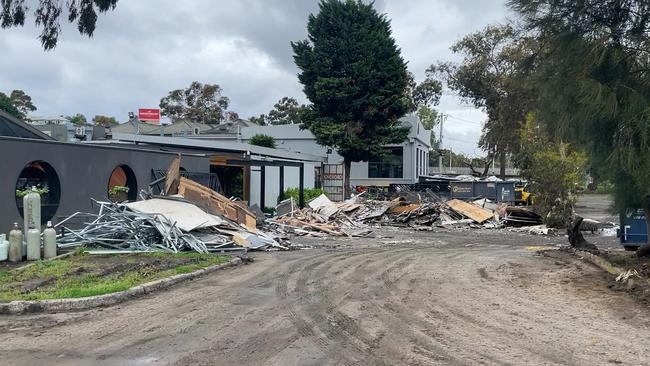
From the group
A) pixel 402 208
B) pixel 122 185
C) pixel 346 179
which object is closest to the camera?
pixel 122 185

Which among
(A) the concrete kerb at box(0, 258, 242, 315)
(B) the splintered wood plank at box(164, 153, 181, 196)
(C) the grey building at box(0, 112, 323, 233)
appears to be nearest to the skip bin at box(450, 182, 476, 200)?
(C) the grey building at box(0, 112, 323, 233)

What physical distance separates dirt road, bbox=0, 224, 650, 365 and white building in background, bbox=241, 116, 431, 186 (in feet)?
127

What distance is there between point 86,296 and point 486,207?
2560 cm

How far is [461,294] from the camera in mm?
9812

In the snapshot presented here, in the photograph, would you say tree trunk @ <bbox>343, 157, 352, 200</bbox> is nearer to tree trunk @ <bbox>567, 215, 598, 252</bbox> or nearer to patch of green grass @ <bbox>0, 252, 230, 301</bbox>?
tree trunk @ <bbox>567, 215, 598, 252</bbox>

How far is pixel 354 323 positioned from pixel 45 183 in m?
13.6

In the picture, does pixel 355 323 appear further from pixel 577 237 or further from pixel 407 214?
pixel 407 214

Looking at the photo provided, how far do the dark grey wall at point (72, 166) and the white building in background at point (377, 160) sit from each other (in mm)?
28975

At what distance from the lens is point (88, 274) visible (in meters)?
10.9

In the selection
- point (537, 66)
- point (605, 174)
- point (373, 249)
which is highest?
point (537, 66)

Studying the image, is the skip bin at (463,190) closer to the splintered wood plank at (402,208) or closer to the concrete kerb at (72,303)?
the splintered wood plank at (402,208)

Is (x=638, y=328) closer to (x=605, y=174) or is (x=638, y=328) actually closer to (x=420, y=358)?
(x=420, y=358)

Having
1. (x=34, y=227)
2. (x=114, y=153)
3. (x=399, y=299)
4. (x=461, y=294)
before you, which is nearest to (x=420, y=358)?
(x=399, y=299)

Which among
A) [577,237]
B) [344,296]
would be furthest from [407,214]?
[344,296]
